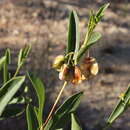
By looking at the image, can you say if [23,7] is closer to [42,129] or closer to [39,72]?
[39,72]

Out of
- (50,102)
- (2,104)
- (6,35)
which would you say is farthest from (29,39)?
(2,104)

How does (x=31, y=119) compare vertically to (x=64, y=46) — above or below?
above

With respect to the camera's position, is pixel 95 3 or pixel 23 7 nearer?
pixel 23 7

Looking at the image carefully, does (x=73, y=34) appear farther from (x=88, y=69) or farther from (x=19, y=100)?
(x=19, y=100)

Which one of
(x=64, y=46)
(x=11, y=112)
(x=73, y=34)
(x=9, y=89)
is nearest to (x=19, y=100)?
(x=11, y=112)

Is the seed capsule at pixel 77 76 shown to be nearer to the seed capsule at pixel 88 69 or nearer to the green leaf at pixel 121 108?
the seed capsule at pixel 88 69
